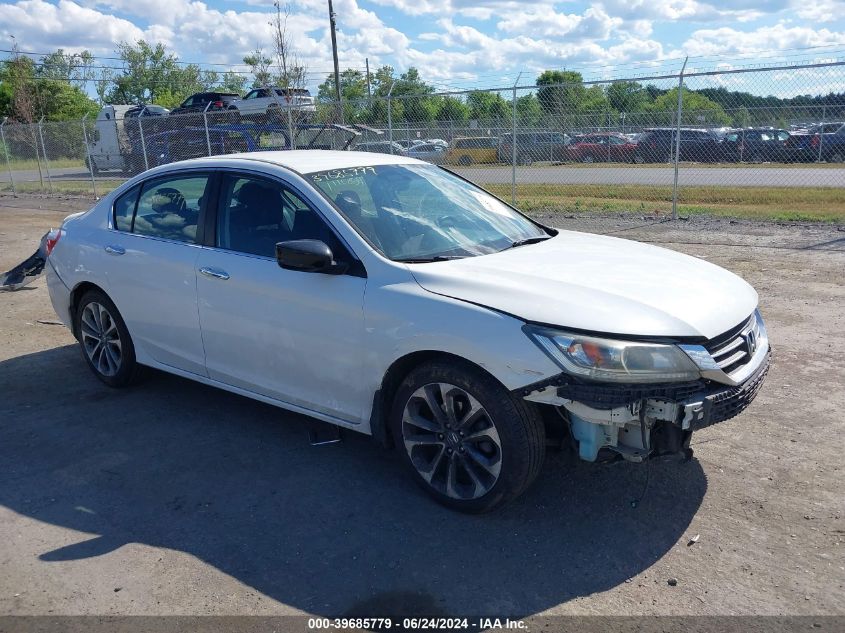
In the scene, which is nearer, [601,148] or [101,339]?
[101,339]

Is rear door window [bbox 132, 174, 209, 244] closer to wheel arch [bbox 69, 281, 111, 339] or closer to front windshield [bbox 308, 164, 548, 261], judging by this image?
wheel arch [bbox 69, 281, 111, 339]

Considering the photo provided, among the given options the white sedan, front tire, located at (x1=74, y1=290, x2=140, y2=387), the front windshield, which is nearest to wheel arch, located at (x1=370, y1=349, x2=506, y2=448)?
the white sedan

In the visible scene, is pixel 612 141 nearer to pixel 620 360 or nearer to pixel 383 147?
pixel 383 147

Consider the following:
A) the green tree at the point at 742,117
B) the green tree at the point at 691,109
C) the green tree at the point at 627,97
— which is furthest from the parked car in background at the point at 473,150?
the green tree at the point at 742,117

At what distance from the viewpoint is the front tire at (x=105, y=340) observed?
5.44 metres

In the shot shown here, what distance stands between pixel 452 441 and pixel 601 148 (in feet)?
42.4

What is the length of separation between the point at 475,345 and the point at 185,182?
261cm

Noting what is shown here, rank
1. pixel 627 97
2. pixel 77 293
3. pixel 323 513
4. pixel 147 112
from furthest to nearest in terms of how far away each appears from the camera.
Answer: pixel 147 112
pixel 627 97
pixel 77 293
pixel 323 513

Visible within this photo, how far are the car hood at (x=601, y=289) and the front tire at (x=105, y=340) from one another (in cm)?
262

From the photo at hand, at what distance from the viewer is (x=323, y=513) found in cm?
384

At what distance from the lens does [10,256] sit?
11.9 metres

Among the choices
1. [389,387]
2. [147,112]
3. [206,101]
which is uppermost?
[206,101]

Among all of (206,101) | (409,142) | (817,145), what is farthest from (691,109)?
(206,101)

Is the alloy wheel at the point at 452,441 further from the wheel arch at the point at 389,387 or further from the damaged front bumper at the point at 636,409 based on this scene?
the damaged front bumper at the point at 636,409
